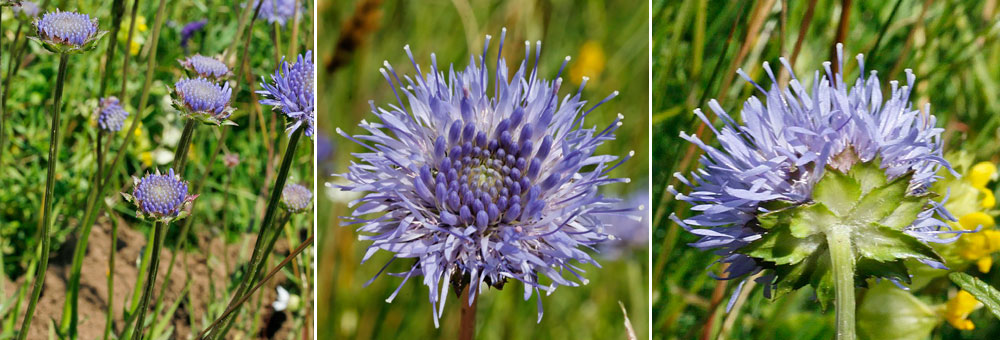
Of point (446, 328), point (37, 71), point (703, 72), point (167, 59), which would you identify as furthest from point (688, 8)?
point (37, 71)

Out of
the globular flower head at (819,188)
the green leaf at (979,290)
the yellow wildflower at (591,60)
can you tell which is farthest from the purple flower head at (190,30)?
the green leaf at (979,290)

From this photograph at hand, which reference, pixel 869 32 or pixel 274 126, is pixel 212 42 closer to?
pixel 274 126

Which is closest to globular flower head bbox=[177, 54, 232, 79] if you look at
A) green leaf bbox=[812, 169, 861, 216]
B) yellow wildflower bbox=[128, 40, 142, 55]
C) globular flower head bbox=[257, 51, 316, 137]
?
globular flower head bbox=[257, 51, 316, 137]

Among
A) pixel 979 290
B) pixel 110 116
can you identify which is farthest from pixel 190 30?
pixel 979 290

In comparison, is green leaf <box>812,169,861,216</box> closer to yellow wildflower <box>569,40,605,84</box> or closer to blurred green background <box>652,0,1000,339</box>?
blurred green background <box>652,0,1000,339</box>

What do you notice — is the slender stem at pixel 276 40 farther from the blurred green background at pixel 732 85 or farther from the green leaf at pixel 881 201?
the green leaf at pixel 881 201

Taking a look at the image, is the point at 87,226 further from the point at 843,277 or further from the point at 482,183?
the point at 843,277
